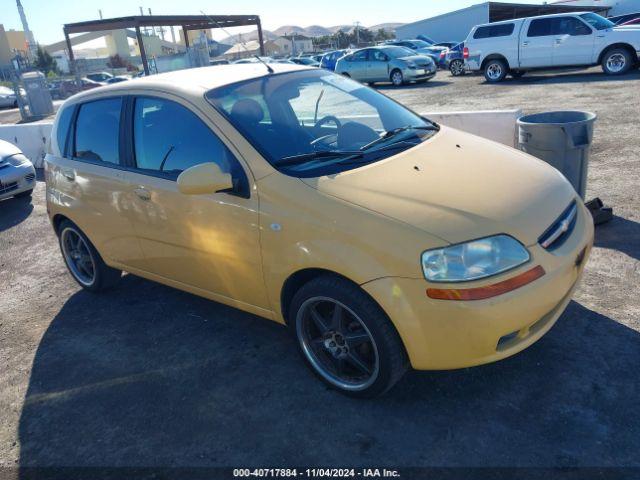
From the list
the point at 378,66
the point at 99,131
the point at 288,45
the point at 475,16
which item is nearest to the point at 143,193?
the point at 99,131

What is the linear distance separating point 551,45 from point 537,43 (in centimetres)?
44

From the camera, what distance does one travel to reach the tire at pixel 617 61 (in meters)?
14.9

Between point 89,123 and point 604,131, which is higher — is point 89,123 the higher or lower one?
the higher one

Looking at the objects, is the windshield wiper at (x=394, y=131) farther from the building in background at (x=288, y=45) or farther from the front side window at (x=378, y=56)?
the building in background at (x=288, y=45)

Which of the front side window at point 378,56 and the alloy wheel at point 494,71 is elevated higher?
the front side window at point 378,56

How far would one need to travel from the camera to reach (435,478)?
2463mm

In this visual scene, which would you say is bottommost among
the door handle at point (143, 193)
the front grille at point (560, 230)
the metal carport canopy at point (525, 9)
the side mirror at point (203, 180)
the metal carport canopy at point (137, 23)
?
the front grille at point (560, 230)

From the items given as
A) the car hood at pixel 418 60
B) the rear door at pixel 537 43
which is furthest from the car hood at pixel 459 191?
the car hood at pixel 418 60

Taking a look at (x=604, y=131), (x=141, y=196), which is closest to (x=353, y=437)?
(x=141, y=196)

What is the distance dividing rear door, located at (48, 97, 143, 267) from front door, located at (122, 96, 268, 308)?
0.19 metres

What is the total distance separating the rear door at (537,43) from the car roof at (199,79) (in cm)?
1437

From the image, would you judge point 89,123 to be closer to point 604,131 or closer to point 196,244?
point 196,244

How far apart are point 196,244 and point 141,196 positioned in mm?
576

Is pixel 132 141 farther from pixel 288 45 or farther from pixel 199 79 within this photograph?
pixel 288 45
